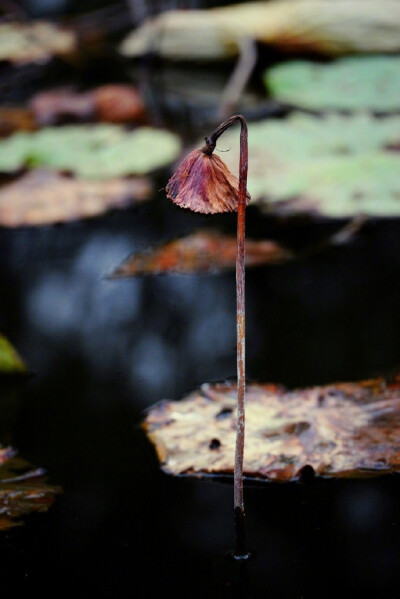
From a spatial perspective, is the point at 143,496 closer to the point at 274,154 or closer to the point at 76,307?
the point at 76,307

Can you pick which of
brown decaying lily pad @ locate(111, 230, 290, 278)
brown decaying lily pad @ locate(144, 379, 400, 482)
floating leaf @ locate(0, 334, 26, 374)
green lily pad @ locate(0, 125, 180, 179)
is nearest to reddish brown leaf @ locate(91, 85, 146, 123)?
green lily pad @ locate(0, 125, 180, 179)

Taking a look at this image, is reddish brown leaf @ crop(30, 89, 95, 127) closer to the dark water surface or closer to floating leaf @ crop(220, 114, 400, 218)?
floating leaf @ crop(220, 114, 400, 218)

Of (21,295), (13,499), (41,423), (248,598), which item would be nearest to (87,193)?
(21,295)

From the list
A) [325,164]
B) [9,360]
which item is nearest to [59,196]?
[325,164]

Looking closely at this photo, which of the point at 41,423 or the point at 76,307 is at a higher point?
the point at 76,307

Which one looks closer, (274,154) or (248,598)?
(248,598)

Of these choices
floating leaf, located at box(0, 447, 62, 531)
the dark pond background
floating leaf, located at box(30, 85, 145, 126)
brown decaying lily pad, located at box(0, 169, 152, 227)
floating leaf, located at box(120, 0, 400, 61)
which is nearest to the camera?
the dark pond background

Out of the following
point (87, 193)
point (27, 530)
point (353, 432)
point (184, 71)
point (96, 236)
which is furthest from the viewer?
point (184, 71)

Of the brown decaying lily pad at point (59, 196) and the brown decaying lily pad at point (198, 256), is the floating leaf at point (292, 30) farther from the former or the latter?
the brown decaying lily pad at point (198, 256)
